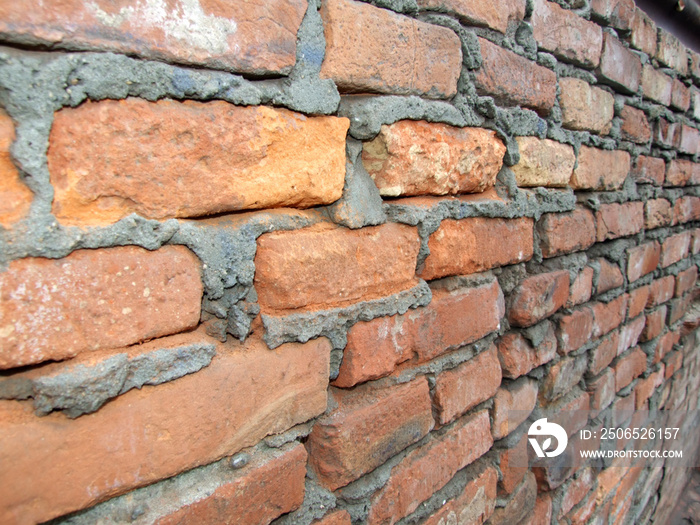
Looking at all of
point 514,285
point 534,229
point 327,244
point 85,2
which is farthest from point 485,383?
point 85,2

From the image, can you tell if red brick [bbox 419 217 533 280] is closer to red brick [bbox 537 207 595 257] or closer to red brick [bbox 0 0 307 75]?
red brick [bbox 537 207 595 257]

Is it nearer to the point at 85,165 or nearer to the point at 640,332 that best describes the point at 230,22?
the point at 85,165

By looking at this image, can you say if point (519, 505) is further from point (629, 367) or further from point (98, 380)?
point (98, 380)

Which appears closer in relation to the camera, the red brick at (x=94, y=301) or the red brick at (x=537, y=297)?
the red brick at (x=94, y=301)

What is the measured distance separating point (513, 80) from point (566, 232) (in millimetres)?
512

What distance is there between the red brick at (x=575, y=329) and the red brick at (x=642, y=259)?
42 centimetres

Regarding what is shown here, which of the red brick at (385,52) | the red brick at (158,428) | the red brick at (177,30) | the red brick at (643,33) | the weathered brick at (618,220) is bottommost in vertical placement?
the red brick at (158,428)

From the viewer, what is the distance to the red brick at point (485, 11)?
2.87 ft

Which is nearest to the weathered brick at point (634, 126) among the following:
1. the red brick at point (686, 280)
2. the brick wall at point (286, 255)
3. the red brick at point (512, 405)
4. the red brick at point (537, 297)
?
the brick wall at point (286, 255)

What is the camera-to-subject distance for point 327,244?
70 cm

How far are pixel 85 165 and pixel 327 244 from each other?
34cm

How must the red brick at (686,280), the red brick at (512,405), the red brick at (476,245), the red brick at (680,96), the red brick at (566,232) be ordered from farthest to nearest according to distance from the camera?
the red brick at (686,280) < the red brick at (680,96) < the red brick at (566,232) < the red brick at (512,405) < the red brick at (476,245)

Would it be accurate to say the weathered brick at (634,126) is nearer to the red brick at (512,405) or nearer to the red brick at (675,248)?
the red brick at (675,248)

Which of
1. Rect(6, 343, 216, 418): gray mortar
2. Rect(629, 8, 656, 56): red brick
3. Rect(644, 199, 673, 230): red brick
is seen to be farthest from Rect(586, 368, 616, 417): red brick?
Rect(6, 343, 216, 418): gray mortar
